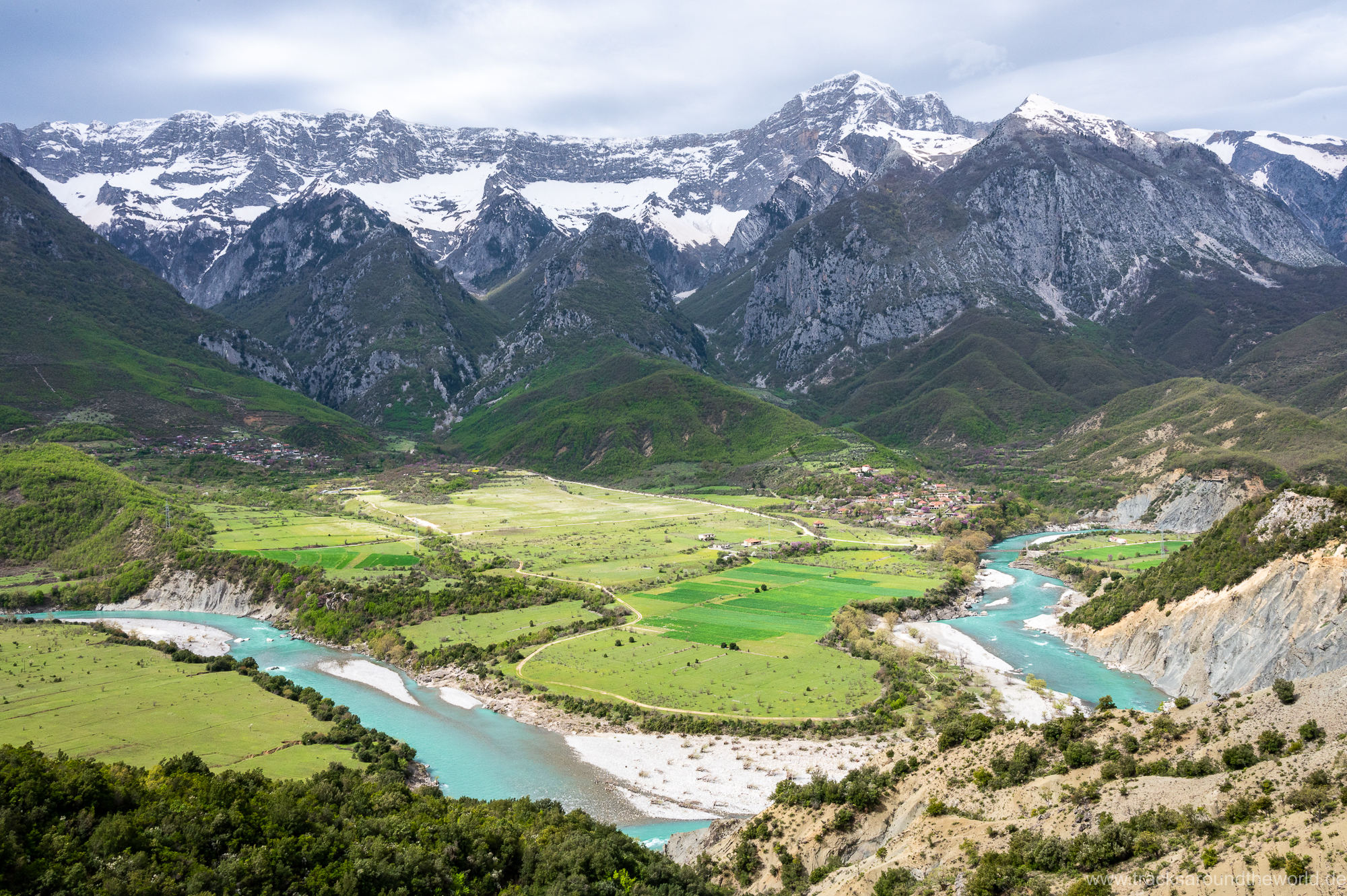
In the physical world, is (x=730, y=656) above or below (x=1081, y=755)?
below

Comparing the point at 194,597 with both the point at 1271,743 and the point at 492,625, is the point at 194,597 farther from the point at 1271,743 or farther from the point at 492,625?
the point at 1271,743

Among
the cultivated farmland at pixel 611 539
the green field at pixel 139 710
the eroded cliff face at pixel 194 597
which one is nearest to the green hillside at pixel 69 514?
the eroded cliff face at pixel 194 597

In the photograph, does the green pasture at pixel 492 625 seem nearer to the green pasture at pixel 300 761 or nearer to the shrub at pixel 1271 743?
the green pasture at pixel 300 761

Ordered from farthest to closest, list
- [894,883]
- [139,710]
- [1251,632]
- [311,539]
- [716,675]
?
[311,539], [716,675], [1251,632], [139,710], [894,883]

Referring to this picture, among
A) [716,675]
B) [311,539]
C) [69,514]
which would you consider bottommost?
[716,675]

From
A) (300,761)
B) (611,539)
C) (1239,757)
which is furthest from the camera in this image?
(611,539)

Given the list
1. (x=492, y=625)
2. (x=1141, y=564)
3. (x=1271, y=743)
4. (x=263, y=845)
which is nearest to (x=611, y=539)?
(x=492, y=625)

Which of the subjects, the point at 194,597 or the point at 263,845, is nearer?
the point at 263,845
